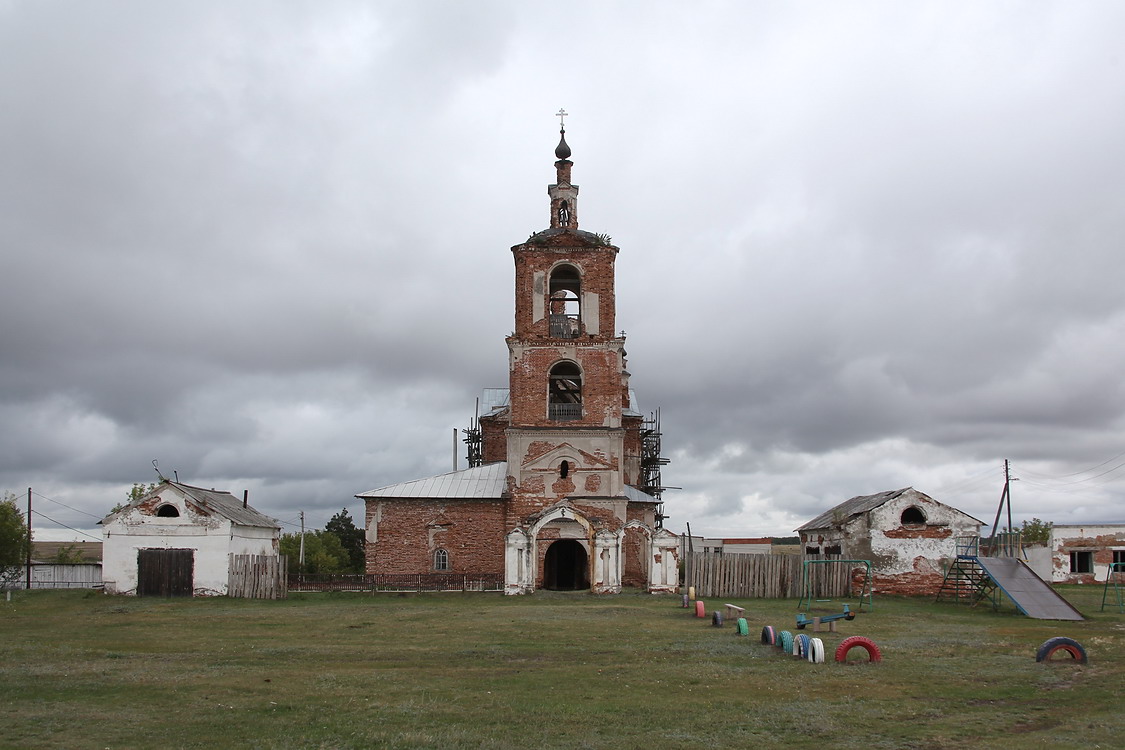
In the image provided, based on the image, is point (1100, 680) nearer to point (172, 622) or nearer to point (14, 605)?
point (172, 622)

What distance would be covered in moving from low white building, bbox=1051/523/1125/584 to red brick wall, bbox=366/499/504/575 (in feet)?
91.4

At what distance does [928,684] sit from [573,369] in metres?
24.5

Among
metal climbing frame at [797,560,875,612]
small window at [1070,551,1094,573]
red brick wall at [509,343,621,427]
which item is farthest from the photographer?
small window at [1070,551,1094,573]

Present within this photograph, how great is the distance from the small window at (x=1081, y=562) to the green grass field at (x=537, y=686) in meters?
24.3

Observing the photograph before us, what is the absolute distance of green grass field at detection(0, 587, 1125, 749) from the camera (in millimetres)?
9734

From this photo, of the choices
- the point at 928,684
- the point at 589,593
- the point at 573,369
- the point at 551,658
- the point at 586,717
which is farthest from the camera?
the point at 573,369

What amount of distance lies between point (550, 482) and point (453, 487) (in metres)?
4.04

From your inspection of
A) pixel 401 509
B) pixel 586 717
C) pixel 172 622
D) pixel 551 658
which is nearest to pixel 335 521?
pixel 401 509

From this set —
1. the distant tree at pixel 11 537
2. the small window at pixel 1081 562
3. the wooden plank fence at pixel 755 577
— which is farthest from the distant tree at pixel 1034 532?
the distant tree at pixel 11 537

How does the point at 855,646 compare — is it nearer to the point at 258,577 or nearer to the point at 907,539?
the point at 907,539

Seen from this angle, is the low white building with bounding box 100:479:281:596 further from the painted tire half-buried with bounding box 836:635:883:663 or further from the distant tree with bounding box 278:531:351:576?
the distant tree with bounding box 278:531:351:576

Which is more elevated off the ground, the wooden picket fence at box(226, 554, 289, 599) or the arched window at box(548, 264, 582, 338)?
the arched window at box(548, 264, 582, 338)

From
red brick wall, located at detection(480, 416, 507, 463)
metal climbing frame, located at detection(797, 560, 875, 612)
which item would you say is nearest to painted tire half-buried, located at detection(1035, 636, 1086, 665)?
metal climbing frame, located at detection(797, 560, 875, 612)

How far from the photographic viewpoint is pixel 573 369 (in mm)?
36531
